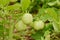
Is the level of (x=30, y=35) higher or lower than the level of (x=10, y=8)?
lower

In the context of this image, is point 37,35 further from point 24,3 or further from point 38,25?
point 24,3

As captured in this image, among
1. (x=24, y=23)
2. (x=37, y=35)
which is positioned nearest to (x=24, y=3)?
(x=24, y=23)

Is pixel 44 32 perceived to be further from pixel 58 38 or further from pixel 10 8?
pixel 10 8

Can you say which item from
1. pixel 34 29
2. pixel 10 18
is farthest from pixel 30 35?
pixel 10 18

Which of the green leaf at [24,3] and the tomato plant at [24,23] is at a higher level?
the green leaf at [24,3]

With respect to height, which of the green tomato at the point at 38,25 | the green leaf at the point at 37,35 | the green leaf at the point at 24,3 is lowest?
the green leaf at the point at 37,35

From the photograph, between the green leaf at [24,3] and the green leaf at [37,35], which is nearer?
the green leaf at [24,3]

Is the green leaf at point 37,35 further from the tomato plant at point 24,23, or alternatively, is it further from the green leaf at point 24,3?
the green leaf at point 24,3

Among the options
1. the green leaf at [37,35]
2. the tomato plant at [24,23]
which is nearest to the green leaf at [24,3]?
the tomato plant at [24,23]

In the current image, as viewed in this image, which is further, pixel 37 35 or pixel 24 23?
pixel 37 35
